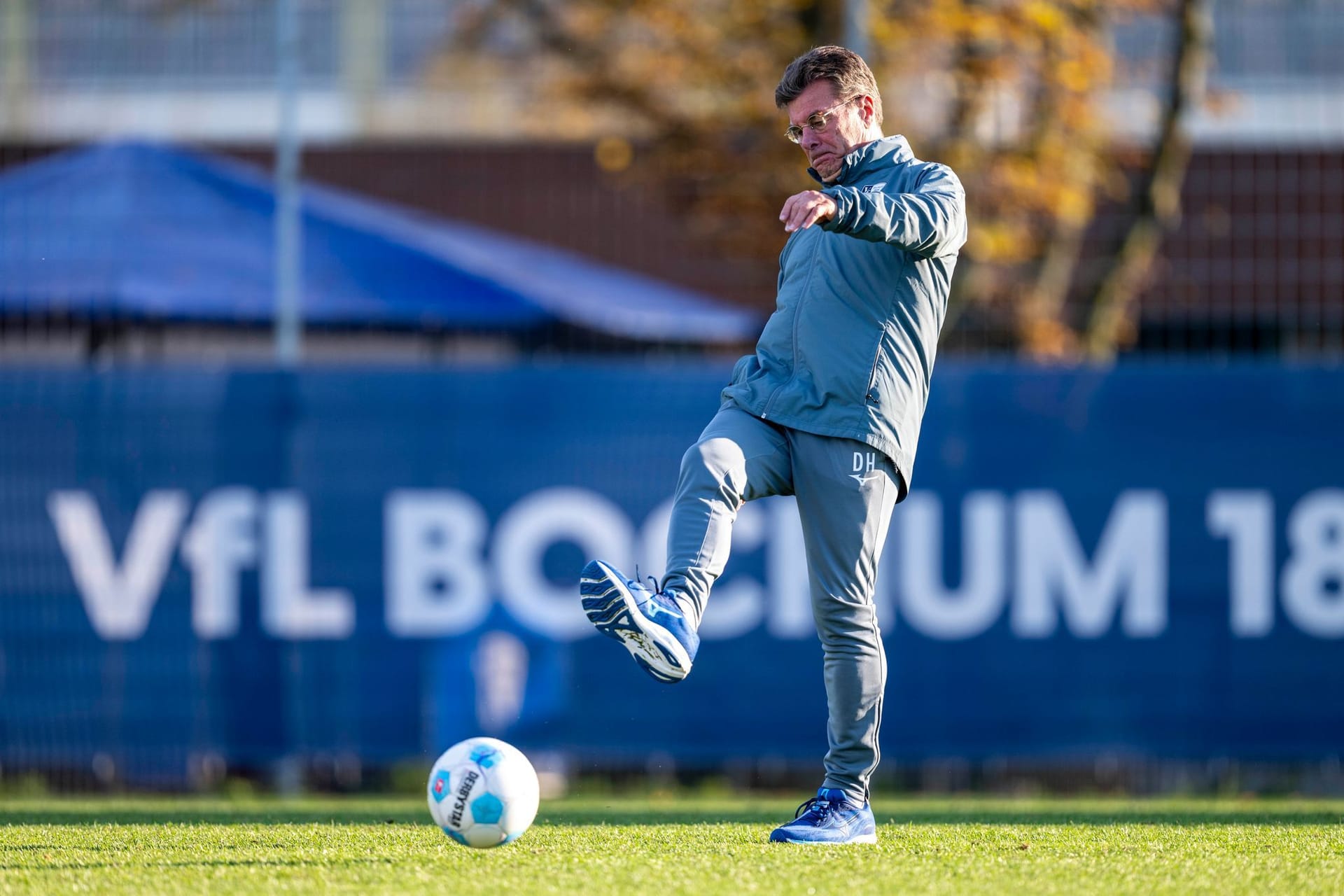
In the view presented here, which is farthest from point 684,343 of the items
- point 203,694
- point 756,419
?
point 756,419

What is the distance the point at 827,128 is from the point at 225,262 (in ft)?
20.5

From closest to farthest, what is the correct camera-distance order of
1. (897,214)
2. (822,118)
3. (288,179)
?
(897,214) → (822,118) → (288,179)

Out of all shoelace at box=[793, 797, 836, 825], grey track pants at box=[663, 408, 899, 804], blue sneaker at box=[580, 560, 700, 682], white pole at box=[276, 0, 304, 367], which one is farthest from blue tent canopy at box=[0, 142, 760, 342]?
blue sneaker at box=[580, 560, 700, 682]

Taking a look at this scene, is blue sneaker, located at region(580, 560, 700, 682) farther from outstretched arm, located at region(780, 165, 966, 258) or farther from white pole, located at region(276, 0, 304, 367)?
white pole, located at region(276, 0, 304, 367)

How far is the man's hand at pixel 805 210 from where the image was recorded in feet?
13.2

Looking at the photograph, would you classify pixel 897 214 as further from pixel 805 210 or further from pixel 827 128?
pixel 827 128

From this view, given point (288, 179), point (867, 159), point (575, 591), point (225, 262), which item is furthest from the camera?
point (225, 262)

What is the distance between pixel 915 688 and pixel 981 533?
81 cm

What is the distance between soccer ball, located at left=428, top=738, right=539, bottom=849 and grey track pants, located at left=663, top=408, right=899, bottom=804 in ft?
2.34

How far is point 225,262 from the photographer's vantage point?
10.0m

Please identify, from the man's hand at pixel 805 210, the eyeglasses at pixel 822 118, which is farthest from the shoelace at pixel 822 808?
the eyeglasses at pixel 822 118

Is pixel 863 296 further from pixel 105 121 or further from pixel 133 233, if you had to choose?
pixel 105 121

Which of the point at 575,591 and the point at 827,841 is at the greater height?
the point at 575,591

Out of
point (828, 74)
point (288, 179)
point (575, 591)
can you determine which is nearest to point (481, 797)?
point (828, 74)
